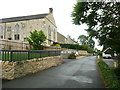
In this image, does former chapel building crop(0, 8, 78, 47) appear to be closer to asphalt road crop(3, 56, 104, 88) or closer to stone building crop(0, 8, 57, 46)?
stone building crop(0, 8, 57, 46)

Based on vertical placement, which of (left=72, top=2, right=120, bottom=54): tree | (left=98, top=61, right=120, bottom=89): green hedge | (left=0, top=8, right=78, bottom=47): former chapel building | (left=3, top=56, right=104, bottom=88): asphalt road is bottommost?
(left=3, top=56, right=104, bottom=88): asphalt road

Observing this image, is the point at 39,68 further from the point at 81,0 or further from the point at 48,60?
the point at 81,0

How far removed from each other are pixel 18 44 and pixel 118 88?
16487 millimetres

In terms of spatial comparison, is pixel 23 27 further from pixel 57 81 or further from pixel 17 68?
pixel 57 81

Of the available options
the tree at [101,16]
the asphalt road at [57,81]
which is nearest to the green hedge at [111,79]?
the asphalt road at [57,81]

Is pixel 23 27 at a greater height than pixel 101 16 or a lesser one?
greater

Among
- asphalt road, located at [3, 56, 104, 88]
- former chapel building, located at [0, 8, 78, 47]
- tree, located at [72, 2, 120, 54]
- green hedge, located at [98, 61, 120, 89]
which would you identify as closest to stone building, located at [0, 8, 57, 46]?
former chapel building, located at [0, 8, 78, 47]

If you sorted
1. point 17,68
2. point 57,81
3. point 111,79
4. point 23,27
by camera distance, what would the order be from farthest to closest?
1. point 23,27
2. point 17,68
3. point 57,81
4. point 111,79

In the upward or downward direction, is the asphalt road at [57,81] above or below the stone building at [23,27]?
below

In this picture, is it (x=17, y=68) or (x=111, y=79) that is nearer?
(x=111, y=79)

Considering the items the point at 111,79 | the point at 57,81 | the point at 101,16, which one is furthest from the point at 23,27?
the point at 111,79

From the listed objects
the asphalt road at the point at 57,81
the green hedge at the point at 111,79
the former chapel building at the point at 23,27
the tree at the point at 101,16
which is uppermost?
the former chapel building at the point at 23,27

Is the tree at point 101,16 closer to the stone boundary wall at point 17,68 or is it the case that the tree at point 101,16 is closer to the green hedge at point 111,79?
the green hedge at point 111,79

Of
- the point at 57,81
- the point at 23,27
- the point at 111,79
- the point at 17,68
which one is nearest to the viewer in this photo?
the point at 111,79
